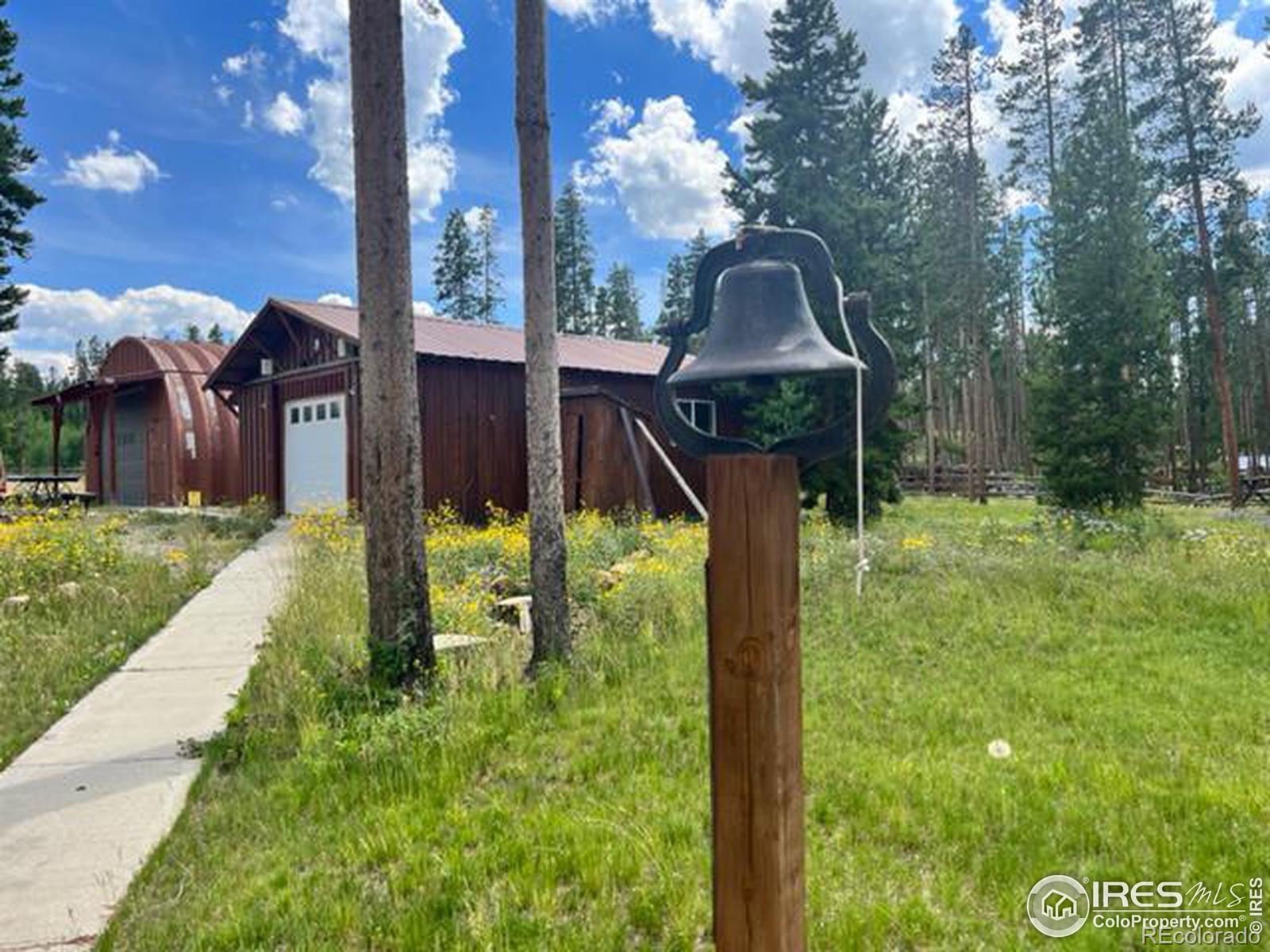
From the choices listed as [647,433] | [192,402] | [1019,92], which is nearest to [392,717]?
[647,433]

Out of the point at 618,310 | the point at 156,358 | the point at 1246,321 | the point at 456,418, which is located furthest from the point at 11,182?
the point at 1246,321

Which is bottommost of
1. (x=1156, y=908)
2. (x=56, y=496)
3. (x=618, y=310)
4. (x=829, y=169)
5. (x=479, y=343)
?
(x=1156, y=908)

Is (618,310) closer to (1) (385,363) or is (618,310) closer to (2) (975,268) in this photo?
(2) (975,268)

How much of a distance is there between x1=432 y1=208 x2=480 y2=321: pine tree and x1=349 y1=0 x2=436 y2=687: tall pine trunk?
37739mm

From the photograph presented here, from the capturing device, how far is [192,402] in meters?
19.7

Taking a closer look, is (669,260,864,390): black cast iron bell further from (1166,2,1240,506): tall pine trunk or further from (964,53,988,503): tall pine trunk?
(964,53,988,503): tall pine trunk

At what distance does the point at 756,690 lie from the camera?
1.35 metres

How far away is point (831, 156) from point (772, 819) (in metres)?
13.9

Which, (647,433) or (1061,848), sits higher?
(647,433)

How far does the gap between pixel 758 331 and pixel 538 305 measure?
3.44 metres

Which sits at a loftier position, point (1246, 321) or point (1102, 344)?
point (1246, 321)

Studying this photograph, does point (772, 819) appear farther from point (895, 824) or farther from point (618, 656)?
point (618, 656)

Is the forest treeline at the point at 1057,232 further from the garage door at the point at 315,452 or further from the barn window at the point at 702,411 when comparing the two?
the garage door at the point at 315,452

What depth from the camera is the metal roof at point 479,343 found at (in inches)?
528
